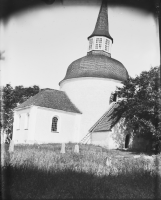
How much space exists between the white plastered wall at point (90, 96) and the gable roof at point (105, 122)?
33 centimetres

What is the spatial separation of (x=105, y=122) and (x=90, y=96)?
233 cm

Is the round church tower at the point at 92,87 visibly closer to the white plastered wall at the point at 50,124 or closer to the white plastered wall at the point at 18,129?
the white plastered wall at the point at 50,124

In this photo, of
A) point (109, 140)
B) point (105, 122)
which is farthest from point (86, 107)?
point (109, 140)

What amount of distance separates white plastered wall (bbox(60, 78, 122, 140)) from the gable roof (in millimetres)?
327

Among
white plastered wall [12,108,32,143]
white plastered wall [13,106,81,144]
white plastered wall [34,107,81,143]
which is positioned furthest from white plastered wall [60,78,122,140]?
white plastered wall [12,108,32,143]

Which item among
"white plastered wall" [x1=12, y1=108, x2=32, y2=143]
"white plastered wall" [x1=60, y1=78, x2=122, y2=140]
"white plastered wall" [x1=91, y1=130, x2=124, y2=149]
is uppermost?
"white plastered wall" [x1=60, y1=78, x2=122, y2=140]

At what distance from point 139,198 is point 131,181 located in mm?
951

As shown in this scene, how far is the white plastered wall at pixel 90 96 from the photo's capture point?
15.9m

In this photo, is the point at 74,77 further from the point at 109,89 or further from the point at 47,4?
the point at 47,4

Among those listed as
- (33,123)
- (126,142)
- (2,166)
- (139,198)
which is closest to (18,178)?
(2,166)

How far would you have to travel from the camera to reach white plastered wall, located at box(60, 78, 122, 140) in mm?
15945

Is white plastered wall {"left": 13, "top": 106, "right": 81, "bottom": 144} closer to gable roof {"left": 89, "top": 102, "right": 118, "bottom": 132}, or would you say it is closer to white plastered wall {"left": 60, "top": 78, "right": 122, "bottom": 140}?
white plastered wall {"left": 60, "top": 78, "right": 122, "bottom": 140}

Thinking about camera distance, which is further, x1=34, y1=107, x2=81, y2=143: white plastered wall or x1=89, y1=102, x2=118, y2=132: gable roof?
x1=89, y1=102, x2=118, y2=132: gable roof

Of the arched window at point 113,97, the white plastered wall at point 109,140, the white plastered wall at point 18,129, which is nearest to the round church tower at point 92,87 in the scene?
the arched window at point 113,97
